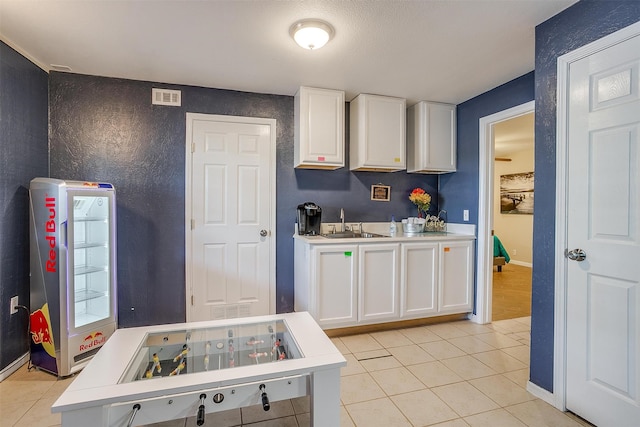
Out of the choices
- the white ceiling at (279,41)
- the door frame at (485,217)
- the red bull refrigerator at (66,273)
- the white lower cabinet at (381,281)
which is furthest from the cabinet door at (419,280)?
the red bull refrigerator at (66,273)

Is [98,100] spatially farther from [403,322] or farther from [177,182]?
[403,322]

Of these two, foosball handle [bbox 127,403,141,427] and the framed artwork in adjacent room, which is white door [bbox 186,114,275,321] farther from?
the framed artwork in adjacent room

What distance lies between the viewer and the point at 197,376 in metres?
1.24

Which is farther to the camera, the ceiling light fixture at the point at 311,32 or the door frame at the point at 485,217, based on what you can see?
the door frame at the point at 485,217

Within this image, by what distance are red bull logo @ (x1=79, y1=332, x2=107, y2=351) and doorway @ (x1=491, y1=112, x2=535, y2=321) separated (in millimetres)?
5048

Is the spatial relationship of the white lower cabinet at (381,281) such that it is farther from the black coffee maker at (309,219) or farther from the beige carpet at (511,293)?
the beige carpet at (511,293)

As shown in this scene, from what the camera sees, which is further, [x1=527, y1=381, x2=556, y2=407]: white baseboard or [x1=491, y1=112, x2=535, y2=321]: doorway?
[x1=491, y1=112, x2=535, y2=321]: doorway

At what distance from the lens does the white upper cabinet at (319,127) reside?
125 inches

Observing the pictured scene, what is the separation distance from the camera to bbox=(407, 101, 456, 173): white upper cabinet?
3623 mm

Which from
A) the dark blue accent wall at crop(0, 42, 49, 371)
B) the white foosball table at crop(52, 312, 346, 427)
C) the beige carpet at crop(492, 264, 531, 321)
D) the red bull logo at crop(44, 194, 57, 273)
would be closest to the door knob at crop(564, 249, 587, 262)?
the white foosball table at crop(52, 312, 346, 427)

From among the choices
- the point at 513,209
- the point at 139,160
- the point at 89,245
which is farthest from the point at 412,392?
the point at 513,209

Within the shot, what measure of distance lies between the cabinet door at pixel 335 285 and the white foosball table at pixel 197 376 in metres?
1.20

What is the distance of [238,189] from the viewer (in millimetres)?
3307

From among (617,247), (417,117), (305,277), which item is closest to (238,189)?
(305,277)
